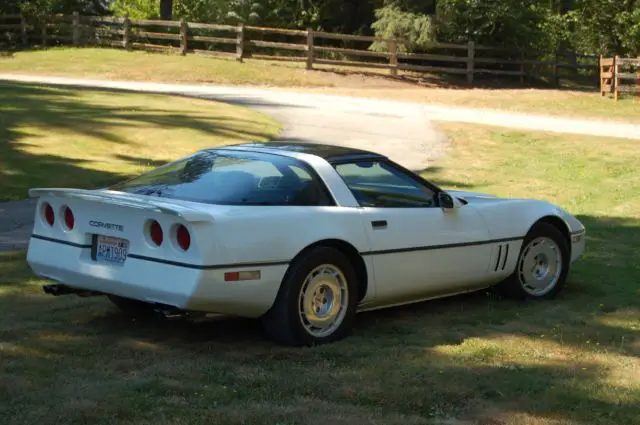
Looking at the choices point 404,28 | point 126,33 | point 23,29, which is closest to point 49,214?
point 404,28

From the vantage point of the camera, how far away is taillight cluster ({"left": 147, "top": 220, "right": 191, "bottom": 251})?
5770mm

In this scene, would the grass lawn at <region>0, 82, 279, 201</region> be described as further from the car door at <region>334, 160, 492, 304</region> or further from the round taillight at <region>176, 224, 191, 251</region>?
the round taillight at <region>176, 224, 191, 251</region>

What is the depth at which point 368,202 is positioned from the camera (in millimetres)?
6703

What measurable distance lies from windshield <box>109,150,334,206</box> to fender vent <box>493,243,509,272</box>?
1612mm

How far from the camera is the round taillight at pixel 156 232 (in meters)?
5.90

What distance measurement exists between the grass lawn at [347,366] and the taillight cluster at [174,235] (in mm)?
642

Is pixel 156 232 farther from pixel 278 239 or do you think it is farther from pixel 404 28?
pixel 404 28

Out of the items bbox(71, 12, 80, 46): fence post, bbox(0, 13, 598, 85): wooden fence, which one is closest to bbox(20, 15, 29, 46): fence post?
bbox(0, 13, 598, 85): wooden fence

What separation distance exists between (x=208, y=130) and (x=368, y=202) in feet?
41.8

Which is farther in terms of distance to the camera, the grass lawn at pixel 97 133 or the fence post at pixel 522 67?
the fence post at pixel 522 67

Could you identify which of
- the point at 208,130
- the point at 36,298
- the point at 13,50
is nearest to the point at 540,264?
the point at 36,298

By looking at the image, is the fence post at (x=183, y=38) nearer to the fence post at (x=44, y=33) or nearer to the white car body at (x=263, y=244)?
the fence post at (x=44, y=33)

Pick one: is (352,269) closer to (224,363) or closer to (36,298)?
(224,363)

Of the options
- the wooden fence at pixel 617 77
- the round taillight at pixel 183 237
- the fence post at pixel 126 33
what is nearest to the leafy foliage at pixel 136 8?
the fence post at pixel 126 33
